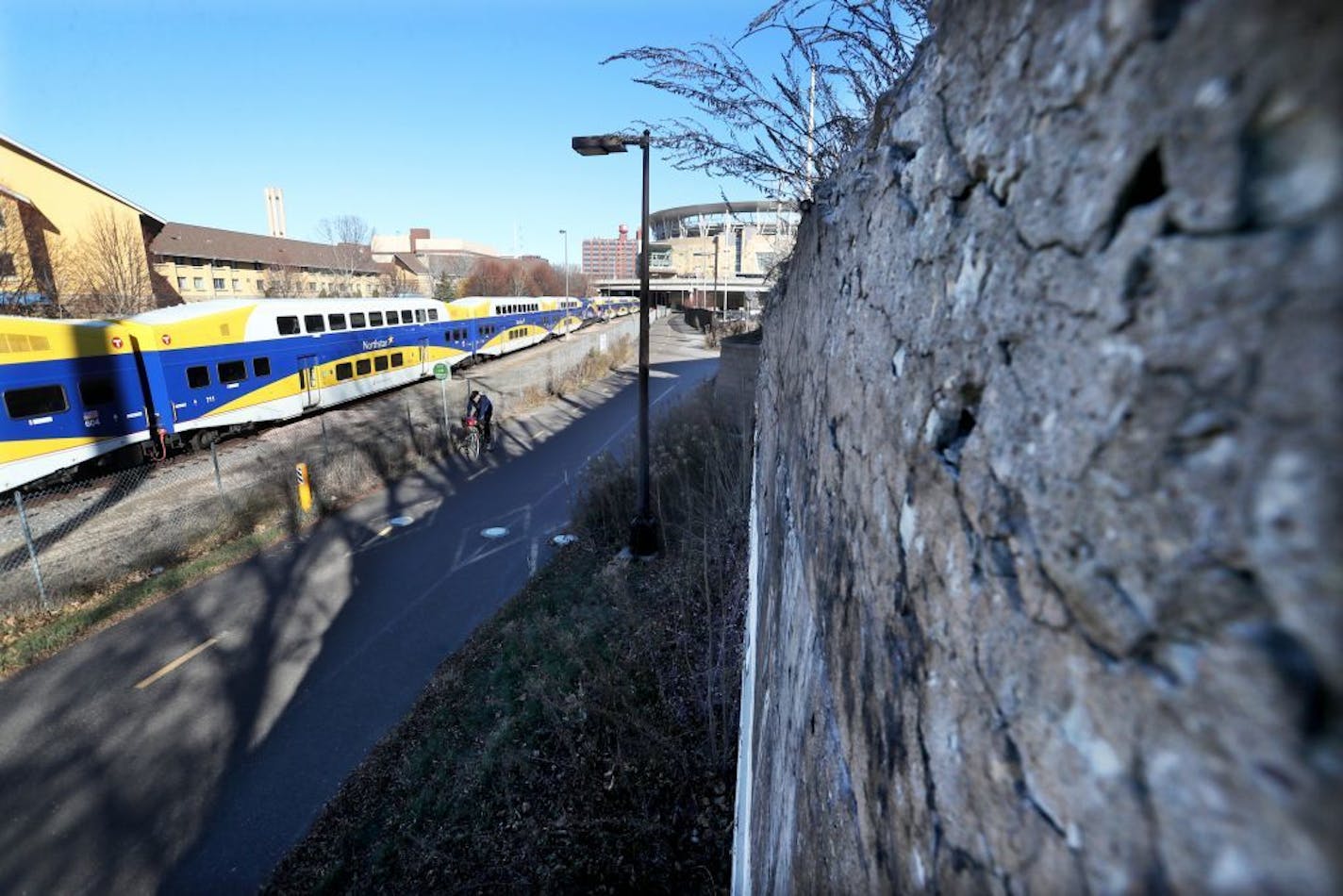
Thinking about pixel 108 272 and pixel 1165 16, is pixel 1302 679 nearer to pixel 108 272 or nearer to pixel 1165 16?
pixel 1165 16

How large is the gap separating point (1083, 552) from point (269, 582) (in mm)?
11614

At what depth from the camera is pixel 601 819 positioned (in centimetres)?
517

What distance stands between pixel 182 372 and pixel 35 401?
9.56 feet

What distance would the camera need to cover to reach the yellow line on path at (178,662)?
7566mm

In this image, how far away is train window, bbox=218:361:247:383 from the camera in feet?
49.9

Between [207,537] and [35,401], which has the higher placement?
[35,401]

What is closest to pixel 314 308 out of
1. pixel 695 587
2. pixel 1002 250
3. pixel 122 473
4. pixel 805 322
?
pixel 122 473

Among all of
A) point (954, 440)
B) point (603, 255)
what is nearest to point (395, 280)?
point (954, 440)

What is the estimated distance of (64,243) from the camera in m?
26.0

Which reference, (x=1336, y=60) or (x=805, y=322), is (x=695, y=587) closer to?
(x=805, y=322)

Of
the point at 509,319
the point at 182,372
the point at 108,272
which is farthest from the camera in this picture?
the point at 509,319

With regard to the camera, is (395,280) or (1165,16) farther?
(395,280)

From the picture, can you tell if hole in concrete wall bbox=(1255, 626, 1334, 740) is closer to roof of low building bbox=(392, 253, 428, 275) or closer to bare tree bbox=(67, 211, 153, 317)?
bare tree bbox=(67, 211, 153, 317)

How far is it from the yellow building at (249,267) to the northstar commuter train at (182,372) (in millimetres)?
24346
